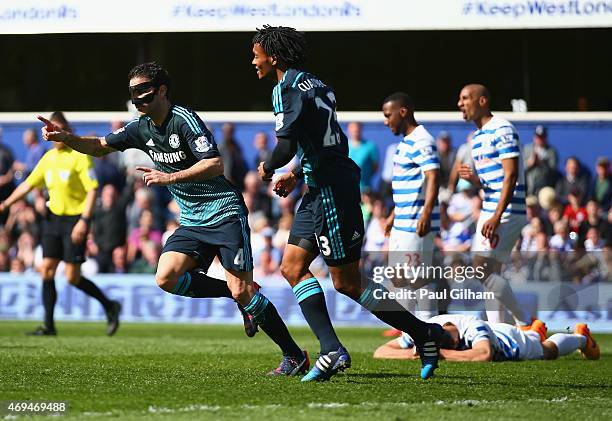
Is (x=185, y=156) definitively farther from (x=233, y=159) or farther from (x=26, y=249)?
(x=26, y=249)

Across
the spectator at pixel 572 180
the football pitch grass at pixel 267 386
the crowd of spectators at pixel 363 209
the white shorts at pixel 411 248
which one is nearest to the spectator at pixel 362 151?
the crowd of spectators at pixel 363 209

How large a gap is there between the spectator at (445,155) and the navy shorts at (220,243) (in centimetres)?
1008

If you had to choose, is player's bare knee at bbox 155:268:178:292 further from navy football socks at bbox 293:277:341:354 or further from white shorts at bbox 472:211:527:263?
white shorts at bbox 472:211:527:263

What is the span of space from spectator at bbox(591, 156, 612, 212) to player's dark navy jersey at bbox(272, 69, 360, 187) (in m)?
10.5

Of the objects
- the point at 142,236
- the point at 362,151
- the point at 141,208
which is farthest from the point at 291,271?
the point at 141,208

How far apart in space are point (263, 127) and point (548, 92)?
14.4 ft

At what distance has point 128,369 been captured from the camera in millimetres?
9320

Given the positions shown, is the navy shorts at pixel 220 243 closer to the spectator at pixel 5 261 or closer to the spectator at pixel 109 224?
the spectator at pixel 109 224

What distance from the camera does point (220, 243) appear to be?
8.69 m

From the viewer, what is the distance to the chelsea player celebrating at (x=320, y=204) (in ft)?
26.9

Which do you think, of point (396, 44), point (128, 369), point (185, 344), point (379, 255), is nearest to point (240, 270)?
point (128, 369)

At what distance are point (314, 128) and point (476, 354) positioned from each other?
126 inches

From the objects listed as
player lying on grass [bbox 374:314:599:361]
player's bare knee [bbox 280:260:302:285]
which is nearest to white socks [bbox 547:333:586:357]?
player lying on grass [bbox 374:314:599:361]

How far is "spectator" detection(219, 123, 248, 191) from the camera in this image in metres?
19.6
